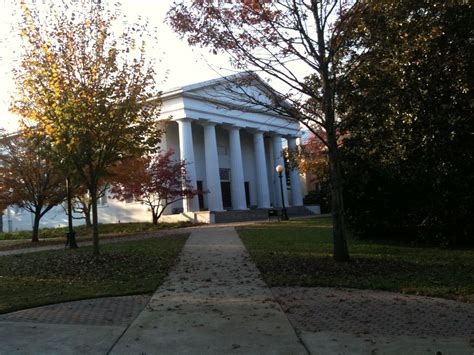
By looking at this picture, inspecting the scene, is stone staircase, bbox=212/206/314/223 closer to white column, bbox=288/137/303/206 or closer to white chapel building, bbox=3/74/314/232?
white chapel building, bbox=3/74/314/232

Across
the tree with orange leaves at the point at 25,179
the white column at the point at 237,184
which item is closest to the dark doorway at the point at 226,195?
the white column at the point at 237,184

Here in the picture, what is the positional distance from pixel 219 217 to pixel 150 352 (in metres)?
27.1

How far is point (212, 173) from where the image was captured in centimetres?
3453

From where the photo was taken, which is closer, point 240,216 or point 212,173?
point 240,216

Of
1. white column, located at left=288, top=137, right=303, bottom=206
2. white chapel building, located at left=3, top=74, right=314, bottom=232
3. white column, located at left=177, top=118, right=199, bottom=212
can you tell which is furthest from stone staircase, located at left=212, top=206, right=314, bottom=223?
white column, located at left=288, top=137, right=303, bottom=206

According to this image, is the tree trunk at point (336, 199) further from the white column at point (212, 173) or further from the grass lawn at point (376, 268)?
the white column at point (212, 173)

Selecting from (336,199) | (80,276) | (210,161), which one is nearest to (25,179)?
(80,276)

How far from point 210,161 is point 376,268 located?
2572 centimetres

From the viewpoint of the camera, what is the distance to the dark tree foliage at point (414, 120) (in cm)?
1056

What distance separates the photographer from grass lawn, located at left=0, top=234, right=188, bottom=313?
774 cm

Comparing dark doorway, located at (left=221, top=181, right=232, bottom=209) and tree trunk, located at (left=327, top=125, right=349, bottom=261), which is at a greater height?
dark doorway, located at (left=221, top=181, right=232, bottom=209)

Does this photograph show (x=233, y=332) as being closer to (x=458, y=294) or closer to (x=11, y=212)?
(x=458, y=294)

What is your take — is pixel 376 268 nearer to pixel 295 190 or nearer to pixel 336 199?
pixel 336 199

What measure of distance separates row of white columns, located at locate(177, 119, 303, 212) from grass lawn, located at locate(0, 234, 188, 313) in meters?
19.1
